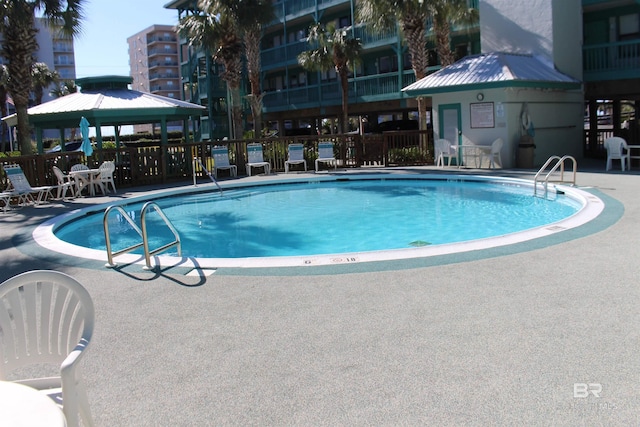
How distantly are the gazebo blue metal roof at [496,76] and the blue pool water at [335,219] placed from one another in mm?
3440

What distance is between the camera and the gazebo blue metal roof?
18281 mm

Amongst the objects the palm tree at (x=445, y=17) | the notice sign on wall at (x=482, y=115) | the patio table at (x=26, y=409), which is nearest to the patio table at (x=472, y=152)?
the notice sign on wall at (x=482, y=115)

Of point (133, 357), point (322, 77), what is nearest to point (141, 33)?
point (322, 77)

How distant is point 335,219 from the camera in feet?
42.4

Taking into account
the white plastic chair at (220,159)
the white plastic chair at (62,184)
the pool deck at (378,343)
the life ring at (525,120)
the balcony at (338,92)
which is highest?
the balcony at (338,92)

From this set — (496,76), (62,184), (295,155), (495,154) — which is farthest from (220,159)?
(496,76)

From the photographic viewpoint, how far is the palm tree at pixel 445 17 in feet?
70.5

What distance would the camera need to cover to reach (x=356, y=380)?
12.8 ft

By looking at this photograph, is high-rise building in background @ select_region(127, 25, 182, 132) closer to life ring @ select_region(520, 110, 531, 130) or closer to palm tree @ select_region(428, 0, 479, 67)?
palm tree @ select_region(428, 0, 479, 67)

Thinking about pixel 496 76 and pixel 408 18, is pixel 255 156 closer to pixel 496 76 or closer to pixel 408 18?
pixel 408 18

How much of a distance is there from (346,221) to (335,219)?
37 centimetres

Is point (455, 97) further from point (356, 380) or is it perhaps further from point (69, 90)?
point (69, 90)

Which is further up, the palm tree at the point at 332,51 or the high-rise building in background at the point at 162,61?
the high-rise building in background at the point at 162,61

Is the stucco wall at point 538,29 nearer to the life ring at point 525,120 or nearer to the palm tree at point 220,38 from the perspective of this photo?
the life ring at point 525,120
